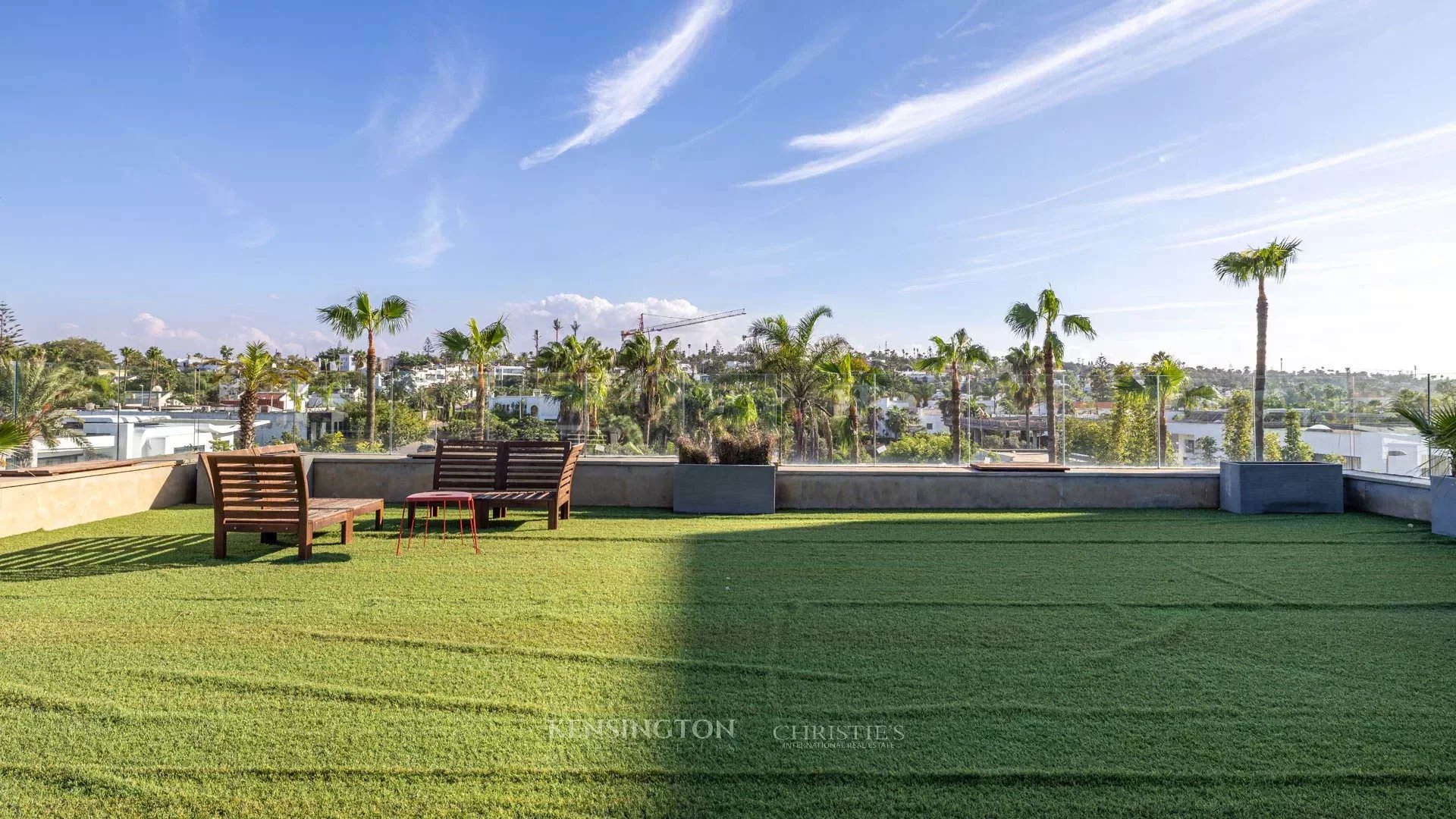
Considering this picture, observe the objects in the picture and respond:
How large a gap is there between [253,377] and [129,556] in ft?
31.3

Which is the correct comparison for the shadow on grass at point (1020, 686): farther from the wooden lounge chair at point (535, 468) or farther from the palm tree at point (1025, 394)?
the palm tree at point (1025, 394)

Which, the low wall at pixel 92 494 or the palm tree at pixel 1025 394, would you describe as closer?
the low wall at pixel 92 494

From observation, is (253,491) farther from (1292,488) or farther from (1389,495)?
(1389,495)

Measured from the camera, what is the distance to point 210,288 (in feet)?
67.3

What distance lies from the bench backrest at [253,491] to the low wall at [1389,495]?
1065 cm

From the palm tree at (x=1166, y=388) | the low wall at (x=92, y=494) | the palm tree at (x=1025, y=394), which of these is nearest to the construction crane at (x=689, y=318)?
the palm tree at (x=1025, y=394)

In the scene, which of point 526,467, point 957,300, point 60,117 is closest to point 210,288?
point 60,117

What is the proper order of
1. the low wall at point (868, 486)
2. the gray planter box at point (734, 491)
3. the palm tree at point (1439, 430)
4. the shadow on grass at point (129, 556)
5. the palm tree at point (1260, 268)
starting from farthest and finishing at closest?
the palm tree at point (1260, 268) < the low wall at point (868, 486) < the gray planter box at point (734, 491) < the palm tree at point (1439, 430) < the shadow on grass at point (129, 556)

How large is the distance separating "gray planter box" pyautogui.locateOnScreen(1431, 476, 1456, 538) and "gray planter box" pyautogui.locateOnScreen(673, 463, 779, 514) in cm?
634

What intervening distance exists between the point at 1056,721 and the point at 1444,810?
104 cm

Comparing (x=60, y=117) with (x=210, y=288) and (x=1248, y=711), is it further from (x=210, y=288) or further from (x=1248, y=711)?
(x=1248, y=711)

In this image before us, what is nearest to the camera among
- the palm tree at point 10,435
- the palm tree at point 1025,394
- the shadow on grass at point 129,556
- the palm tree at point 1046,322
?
the shadow on grass at point 129,556

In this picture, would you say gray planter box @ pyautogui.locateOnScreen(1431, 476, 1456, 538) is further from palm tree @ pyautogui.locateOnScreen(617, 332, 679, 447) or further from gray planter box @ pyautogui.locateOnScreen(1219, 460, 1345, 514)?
palm tree @ pyautogui.locateOnScreen(617, 332, 679, 447)

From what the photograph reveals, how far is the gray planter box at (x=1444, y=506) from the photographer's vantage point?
7.07 meters
